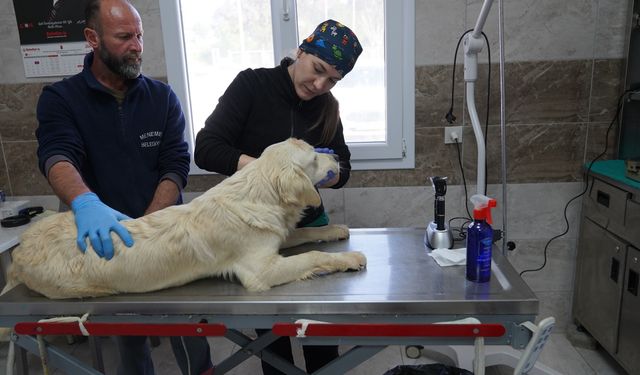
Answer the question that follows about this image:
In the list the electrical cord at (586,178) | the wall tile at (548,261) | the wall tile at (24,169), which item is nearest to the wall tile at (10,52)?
the wall tile at (24,169)

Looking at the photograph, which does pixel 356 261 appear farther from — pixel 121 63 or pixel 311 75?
pixel 121 63

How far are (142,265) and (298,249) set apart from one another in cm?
61

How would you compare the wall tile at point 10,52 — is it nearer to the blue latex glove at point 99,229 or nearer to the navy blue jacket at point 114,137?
the navy blue jacket at point 114,137

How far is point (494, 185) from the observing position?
2.90m

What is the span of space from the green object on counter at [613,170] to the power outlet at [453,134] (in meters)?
0.82

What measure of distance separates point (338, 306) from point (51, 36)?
108 inches

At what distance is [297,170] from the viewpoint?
1538 millimetres

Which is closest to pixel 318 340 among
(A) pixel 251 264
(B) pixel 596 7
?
(A) pixel 251 264

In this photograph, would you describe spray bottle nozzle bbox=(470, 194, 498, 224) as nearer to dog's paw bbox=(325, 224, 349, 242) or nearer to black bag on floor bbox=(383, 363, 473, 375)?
dog's paw bbox=(325, 224, 349, 242)

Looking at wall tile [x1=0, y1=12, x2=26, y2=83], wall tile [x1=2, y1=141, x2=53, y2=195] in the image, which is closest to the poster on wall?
wall tile [x1=0, y1=12, x2=26, y2=83]

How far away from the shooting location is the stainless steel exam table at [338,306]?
1.29 meters

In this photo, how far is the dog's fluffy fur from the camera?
1.40 meters

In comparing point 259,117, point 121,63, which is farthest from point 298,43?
point 121,63

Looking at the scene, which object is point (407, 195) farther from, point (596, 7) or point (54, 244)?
point (54, 244)
